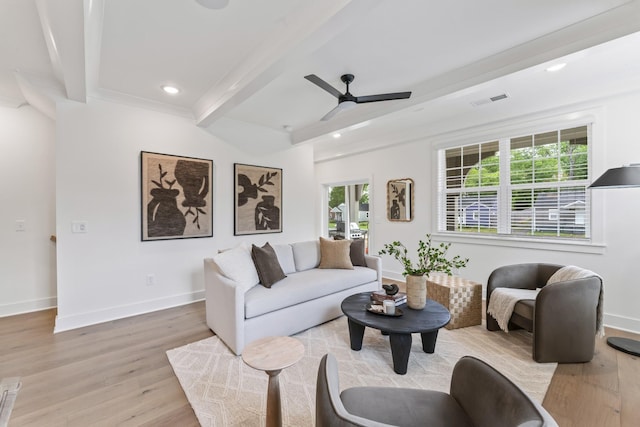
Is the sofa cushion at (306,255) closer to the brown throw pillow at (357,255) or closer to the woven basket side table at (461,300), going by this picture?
the brown throw pillow at (357,255)

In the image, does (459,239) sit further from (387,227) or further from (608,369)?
(608,369)

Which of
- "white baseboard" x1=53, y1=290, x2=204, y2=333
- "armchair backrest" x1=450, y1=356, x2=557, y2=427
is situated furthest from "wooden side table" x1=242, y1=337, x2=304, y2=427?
"white baseboard" x1=53, y1=290, x2=204, y2=333

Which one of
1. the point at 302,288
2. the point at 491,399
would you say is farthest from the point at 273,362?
the point at 302,288

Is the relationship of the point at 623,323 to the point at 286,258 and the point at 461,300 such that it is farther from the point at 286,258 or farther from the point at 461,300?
the point at 286,258

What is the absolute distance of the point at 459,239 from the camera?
428 cm

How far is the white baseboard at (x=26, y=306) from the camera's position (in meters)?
3.38

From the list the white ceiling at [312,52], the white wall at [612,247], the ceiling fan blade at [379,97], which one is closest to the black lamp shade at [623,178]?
the white wall at [612,247]

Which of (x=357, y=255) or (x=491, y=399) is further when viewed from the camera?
(x=357, y=255)

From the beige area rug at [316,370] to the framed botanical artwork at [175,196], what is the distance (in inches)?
64.7

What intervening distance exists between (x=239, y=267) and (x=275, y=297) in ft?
1.58

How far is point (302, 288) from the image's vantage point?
2.89 meters

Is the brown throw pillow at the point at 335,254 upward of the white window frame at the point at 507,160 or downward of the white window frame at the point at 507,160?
downward

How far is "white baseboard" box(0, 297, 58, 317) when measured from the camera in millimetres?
3375

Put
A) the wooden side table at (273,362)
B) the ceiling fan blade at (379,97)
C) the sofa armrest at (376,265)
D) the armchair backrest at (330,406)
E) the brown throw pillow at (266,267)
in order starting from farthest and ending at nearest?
the sofa armrest at (376,265), the brown throw pillow at (266,267), the ceiling fan blade at (379,97), the wooden side table at (273,362), the armchair backrest at (330,406)
